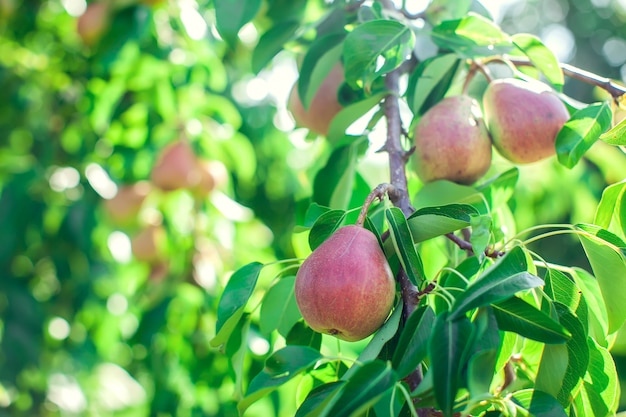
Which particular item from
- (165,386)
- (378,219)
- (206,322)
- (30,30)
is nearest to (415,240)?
(378,219)

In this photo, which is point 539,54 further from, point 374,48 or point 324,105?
point 324,105

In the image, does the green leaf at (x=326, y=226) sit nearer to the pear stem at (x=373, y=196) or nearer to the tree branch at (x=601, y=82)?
the pear stem at (x=373, y=196)

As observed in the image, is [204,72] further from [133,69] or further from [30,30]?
[30,30]

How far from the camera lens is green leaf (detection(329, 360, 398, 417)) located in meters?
0.47

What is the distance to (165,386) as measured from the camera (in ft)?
5.35

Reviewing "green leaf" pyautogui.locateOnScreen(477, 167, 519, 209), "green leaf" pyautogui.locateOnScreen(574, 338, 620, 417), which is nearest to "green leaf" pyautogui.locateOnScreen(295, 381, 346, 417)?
"green leaf" pyautogui.locateOnScreen(574, 338, 620, 417)

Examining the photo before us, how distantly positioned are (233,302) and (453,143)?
30cm

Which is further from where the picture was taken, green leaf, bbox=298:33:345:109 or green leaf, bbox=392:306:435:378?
green leaf, bbox=298:33:345:109

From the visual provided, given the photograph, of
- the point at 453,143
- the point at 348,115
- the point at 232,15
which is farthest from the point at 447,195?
the point at 232,15

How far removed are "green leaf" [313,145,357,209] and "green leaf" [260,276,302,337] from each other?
0.45ft

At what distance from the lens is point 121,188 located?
1822 mm

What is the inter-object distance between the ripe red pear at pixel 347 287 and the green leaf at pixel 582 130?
25 centimetres

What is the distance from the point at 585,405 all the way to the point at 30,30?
189 centimetres

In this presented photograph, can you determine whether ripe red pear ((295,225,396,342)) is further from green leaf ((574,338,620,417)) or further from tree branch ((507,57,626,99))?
tree branch ((507,57,626,99))
